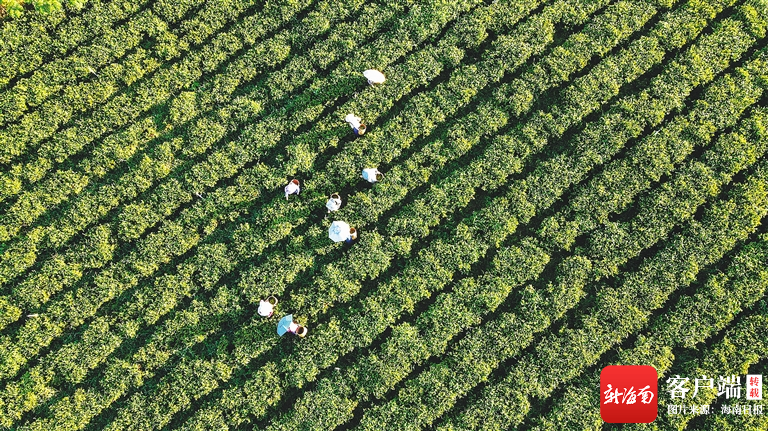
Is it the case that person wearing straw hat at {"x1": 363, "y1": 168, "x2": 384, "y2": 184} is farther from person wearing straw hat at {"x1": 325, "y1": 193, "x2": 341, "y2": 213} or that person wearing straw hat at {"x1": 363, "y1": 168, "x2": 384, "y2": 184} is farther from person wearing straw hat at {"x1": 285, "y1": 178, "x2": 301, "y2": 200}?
person wearing straw hat at {"x1": 285, "y1": 178, "x2": 301, "y2": 200}

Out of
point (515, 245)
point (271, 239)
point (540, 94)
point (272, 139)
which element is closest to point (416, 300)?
point (515, 245)

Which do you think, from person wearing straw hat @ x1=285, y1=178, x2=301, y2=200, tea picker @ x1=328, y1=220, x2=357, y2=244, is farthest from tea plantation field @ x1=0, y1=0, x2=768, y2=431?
tea picker @ x1=328, y1=220, x2=357, y2=244

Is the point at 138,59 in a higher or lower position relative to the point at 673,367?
higher

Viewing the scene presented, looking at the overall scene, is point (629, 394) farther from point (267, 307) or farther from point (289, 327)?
point (267, 307)

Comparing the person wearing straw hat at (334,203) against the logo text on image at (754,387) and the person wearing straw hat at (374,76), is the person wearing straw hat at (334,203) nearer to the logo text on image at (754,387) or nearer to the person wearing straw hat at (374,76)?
the person wearing straw hat at (374,76)

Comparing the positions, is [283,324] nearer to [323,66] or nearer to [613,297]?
[323,66]

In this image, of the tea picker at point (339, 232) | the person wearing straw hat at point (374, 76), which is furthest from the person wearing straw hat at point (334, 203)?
the person wearing straw hat at point (374, 76)
